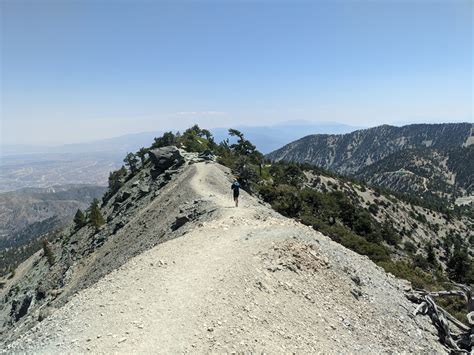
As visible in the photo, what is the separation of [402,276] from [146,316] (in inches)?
930

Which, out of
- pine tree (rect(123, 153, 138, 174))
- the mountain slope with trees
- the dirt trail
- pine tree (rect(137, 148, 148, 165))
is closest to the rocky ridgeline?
the mountain slope with trees

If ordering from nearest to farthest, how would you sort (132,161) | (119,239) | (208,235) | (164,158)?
1. (208,235)
2. (119,239)
3. (164,158)
4. (132,161)

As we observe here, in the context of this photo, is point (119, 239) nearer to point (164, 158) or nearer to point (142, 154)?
point (164, 158)

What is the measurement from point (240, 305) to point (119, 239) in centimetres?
3261

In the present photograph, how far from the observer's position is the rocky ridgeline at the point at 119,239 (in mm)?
32750

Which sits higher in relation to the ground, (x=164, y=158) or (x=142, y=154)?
(x=164, y=158)

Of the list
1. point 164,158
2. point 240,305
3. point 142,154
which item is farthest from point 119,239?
point 142,154

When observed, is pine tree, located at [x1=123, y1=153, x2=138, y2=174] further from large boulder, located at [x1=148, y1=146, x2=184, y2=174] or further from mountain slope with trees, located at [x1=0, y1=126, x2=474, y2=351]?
large boulder, located at [x1=148, y1=146, x2=184, y2=174]

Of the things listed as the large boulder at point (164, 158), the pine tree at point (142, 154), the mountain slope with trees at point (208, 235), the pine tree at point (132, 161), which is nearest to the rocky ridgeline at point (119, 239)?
the large boulder at point (164, 158)

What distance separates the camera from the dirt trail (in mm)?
11406

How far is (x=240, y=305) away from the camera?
42.7ft

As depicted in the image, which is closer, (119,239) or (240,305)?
(240,305)

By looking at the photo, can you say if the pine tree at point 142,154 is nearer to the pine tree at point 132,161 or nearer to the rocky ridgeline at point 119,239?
the pine tree at point 132,161

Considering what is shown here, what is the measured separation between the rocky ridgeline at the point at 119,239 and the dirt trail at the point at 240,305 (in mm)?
10641
